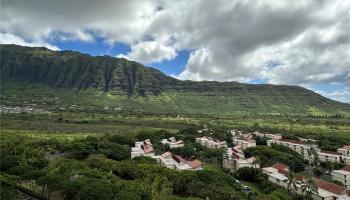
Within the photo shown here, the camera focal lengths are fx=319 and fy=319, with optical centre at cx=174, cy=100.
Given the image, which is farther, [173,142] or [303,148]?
[173,142]

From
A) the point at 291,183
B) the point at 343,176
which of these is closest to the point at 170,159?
the point at 291,183

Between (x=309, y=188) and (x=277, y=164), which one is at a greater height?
(x=277, y=164)

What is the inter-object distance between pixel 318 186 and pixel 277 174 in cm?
1010

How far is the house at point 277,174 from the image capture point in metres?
66.1

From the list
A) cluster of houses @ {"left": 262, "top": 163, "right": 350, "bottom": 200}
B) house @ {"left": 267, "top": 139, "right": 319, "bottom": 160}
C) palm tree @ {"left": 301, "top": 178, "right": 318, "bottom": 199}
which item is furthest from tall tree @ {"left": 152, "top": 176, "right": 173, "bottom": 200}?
house @ {"left": 267, "top": 139, "right": 319, "bottom": 160}

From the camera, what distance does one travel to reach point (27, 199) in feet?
168

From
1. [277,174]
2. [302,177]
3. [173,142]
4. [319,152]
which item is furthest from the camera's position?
[173,142]

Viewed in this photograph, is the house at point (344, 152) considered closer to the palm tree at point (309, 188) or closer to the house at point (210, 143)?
the house at point (210, 143)

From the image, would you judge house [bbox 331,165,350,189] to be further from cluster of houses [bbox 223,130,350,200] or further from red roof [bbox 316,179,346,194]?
red roof [bbox 316,179,346,194]

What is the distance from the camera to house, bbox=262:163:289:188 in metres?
66.1

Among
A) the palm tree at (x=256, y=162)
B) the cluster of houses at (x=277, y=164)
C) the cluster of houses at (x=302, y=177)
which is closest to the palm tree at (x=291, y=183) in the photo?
the cluster of houses at (x=277, y=164)

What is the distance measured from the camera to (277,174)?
6981cm

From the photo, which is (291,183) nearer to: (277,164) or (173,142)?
(277,164)

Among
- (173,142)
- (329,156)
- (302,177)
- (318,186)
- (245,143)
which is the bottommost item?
(318,186)
